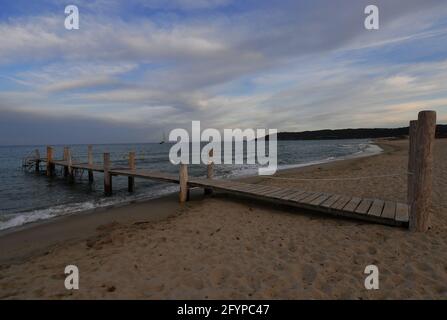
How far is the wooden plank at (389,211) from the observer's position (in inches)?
226


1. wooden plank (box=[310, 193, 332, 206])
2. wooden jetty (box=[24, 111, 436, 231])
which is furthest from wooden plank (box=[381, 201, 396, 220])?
wooden plank (box=[310, 193, 332, 206])

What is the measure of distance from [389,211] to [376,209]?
256 mm

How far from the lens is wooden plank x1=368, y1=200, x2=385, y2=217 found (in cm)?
592

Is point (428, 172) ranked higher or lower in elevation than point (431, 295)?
higher

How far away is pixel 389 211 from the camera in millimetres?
6105

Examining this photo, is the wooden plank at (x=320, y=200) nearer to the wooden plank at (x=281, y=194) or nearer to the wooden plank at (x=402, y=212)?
the wooden plank at (x=281, y=194)

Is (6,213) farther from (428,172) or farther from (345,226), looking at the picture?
(428,172)

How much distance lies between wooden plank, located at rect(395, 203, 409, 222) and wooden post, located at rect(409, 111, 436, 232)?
0.32 meters

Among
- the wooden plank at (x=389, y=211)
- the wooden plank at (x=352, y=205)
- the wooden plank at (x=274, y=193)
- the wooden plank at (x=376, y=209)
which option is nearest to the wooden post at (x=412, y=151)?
the wooden plank at (x=389, y=211)

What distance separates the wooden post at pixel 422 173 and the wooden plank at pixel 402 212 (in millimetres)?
320

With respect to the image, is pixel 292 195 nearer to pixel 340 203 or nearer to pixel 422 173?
pixel 340 203
